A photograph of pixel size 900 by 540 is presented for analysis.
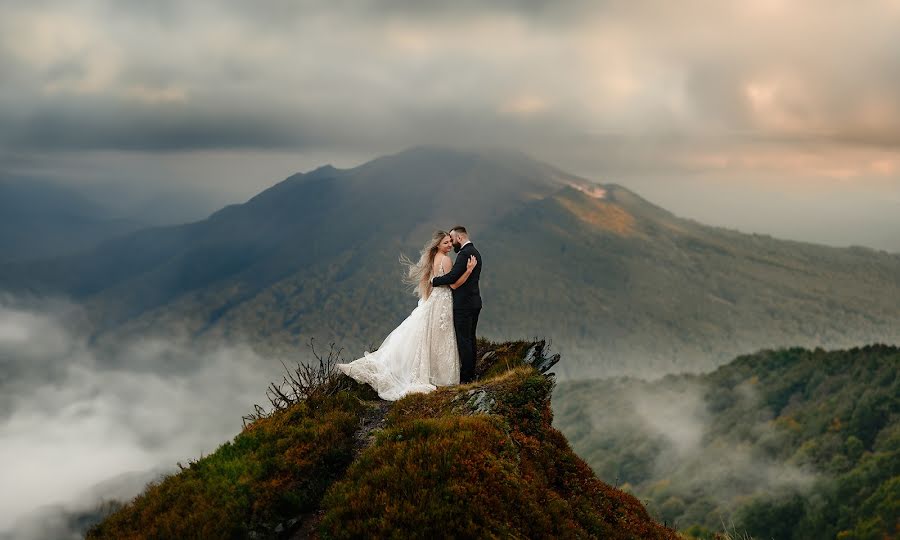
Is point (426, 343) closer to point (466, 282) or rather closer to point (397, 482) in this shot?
point (466, 282)

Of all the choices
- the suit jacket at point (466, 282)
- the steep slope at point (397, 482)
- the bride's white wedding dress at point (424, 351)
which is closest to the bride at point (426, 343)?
the bride's white wedding dress at point (424, 351)

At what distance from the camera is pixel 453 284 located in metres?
16.2

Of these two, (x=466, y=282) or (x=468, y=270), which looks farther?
(x=466, y=282)

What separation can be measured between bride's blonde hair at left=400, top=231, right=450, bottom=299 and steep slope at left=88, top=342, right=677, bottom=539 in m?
4.64

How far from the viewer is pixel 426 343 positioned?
645 inches

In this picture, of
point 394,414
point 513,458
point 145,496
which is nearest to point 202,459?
point 145,496

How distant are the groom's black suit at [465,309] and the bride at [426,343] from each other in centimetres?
18

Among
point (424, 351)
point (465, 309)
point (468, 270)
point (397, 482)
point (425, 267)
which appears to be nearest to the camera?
point (397, 482)

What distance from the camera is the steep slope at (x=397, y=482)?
28.5ft

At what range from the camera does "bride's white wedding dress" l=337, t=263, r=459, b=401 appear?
1608 centimetres

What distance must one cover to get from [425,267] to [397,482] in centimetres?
866

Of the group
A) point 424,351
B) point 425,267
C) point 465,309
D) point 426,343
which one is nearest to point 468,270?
point 465,309

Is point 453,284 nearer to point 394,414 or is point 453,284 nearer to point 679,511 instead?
point 394,414

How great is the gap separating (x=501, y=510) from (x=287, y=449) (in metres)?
4.02
